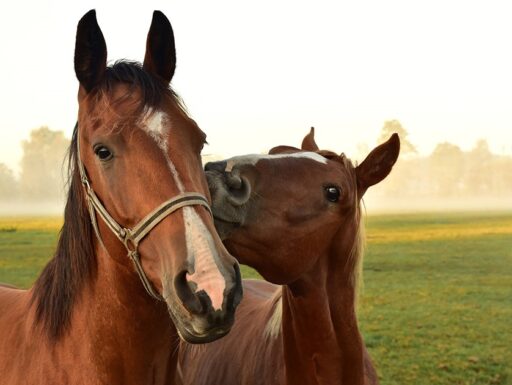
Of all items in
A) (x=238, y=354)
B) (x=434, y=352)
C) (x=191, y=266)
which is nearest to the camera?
(x=191, y=266)

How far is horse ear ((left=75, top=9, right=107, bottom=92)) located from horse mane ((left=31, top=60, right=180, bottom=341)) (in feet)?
0.14

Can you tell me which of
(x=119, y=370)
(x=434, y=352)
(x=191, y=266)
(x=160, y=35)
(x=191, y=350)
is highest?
(x=160, y=35)

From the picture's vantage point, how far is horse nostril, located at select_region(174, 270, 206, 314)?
1.80m

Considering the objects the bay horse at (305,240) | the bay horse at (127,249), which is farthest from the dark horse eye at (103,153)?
the bay horse at (305,240)

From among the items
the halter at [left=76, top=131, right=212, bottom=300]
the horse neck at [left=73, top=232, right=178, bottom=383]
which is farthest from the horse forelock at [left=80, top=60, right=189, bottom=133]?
the horse neck at [left=73, top=232, right=178, bottom=383]

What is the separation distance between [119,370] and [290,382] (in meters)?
1.16

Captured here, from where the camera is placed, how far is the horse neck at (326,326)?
2947 millimetres

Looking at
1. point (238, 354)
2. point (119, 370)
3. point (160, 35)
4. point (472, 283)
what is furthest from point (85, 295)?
point (472, 283)

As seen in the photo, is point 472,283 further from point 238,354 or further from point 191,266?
point 191,266

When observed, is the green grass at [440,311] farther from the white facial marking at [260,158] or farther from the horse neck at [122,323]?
the horse neck at [122,323]

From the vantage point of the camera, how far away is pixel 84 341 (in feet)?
7.53

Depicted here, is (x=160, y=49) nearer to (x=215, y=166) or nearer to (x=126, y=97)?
(x=126, y=97)

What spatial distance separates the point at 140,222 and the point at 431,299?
11.6 meters

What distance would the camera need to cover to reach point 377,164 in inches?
126
